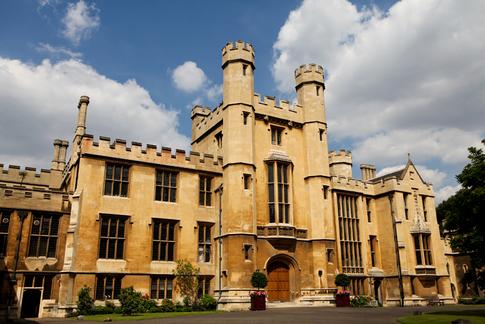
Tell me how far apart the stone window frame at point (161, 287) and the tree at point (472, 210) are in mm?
15852

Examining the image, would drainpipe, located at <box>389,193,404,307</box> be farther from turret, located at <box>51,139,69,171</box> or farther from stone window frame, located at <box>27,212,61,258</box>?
turret, located at <box>51,139,69,171</box>

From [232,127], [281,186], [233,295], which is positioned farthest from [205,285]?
[232,127]

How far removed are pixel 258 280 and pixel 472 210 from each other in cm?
1225

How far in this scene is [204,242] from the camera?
1078 inches

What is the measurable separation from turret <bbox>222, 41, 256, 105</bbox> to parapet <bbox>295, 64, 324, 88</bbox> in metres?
4.42

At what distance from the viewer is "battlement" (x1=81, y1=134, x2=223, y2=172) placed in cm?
2506

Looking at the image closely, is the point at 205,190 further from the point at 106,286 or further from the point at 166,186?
the point at 106,286

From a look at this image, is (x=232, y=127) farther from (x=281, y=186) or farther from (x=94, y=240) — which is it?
(x=94, y=240)

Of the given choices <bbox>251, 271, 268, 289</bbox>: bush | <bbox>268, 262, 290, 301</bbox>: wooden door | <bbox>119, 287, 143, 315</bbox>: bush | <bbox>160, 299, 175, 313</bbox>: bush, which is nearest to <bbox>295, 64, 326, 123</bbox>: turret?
<bbox>268, 262, 290, 301</bbox>: wooden door

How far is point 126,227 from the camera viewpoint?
2494cm

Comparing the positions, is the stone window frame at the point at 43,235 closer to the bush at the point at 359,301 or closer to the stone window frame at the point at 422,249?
the bush at the point at 359,301

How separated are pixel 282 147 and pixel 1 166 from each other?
70.6 feet

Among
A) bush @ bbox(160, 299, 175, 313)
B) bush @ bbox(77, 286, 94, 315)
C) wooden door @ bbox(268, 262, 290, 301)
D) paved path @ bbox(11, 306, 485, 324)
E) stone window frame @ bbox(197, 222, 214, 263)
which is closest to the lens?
paved path @ bbox(11, 306, 485, 324)

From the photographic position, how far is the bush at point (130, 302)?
21.1 meters
